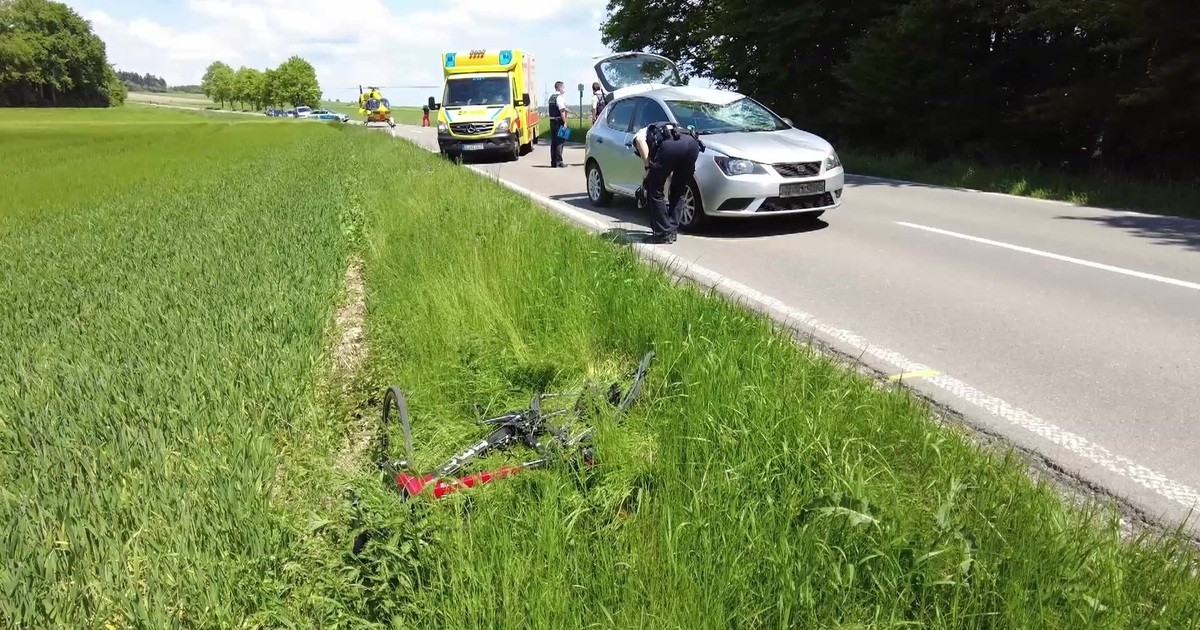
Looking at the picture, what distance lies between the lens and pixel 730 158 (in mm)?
9094

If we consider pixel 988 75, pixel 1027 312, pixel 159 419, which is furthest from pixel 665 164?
pixel 988 75

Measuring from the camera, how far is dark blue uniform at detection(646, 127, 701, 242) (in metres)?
8.82

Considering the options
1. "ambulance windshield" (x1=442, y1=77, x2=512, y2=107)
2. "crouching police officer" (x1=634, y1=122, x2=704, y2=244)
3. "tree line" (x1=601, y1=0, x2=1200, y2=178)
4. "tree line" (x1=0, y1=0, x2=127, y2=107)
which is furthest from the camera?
"tree line" (x1=0, y1=0, x2=127, y2=107)

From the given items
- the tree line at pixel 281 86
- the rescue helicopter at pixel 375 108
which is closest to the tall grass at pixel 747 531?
the rescue helicopter at pixel 375 108

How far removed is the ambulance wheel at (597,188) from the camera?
1214cm

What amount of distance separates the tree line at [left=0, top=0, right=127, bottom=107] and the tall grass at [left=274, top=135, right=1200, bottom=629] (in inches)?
5078

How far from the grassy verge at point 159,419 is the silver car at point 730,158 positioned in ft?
13.4

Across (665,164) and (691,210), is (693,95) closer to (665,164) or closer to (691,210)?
(691,210)

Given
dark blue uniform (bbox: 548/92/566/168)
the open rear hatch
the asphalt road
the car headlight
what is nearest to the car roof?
the asphalt road

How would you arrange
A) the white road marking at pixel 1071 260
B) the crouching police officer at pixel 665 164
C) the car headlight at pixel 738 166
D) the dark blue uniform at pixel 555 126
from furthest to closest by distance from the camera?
the dark blue uniform at pixel 555 126, the car headlight at pixel 738 166, the crouching police officer at pixel 665 164, the white road marking at pixel 1071 260

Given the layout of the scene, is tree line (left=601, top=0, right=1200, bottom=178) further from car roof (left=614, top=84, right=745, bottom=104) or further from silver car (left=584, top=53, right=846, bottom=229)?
car roof (left=614, top=84, right=745, bottom=104)

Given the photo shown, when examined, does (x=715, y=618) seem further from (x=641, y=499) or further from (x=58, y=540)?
(x=58, y=540)

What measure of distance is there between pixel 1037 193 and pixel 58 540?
13.3 meters

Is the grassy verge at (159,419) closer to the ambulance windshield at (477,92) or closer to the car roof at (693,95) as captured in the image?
the car roof at (693,95)
